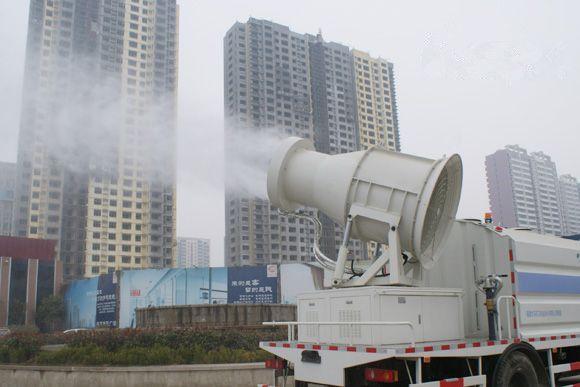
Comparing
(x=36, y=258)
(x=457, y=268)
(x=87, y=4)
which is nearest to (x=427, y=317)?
(x=457, y=268)

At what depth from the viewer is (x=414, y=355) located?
6.00m

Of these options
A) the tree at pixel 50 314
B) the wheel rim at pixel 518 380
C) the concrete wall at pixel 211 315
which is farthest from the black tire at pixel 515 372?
the tree at pixel 50 314

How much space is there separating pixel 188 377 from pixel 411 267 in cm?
630

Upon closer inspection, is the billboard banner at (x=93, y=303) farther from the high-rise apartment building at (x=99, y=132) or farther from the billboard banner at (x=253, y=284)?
the billboard banner at (x=253, y=284)

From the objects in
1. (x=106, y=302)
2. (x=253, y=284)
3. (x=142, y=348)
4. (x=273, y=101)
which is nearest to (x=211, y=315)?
(x=142, y=348)

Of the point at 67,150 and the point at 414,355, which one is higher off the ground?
the point at 67,150

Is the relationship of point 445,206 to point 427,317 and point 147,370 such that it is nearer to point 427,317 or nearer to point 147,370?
point 427,317

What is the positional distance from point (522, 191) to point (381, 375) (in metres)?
55.2

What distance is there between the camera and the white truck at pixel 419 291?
264 inches

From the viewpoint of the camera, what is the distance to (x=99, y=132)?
5072 centimetres

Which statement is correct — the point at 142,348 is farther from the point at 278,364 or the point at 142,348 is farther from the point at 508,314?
the point at 508,314

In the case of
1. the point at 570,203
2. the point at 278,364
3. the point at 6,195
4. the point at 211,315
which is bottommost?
the point at 278,364

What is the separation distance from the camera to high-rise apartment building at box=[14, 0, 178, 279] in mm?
45688

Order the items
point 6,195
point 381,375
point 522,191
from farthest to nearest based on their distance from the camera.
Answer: point 6,195 → point 522,191 → point 381,375
